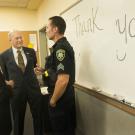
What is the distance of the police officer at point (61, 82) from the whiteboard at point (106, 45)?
0.92 feet

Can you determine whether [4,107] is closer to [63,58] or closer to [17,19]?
[63,58]

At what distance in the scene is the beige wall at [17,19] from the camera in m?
4.90

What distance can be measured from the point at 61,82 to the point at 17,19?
143 inches

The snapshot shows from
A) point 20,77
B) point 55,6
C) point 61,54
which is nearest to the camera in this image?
point 61,54

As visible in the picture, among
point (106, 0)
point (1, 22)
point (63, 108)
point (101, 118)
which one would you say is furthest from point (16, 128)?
point (1, 22)

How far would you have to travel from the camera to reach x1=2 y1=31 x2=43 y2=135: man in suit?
236 cm

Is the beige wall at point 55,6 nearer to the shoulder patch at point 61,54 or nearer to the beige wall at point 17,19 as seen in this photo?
the beige wall at point 17,19

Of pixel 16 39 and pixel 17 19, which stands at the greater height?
pixel 17 19

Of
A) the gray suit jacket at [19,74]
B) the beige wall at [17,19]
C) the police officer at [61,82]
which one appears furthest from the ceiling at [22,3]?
the police officer at [61,82]

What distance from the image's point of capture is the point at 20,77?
235 cm

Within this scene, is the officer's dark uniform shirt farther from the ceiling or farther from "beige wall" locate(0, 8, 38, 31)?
"beige wall" locate(0, 8, 38, 31)

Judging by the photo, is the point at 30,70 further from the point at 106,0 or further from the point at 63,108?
the point at 106,0

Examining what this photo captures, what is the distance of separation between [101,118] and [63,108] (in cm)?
38

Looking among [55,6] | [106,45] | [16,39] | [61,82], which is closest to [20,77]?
[16,39]
